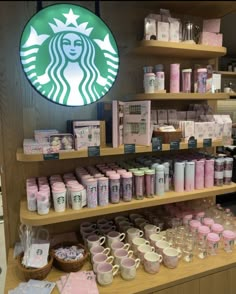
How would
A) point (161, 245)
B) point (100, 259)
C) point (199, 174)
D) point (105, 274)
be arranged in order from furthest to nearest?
1. point (199, 174)
2. point (161, 245)
3. point (100, 259)
4. point (105, 274)

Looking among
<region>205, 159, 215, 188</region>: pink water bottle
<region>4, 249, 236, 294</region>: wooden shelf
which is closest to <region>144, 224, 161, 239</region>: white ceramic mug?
<region>4, 249, 236, 294</region>: wooden shelf

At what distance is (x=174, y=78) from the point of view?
159 centimetres

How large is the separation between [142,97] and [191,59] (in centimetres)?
57

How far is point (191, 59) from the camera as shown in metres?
1.82

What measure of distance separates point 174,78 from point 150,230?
3.15ft

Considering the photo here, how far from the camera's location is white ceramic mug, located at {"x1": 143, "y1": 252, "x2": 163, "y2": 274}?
136cm

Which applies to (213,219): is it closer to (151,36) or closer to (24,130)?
(151,36)

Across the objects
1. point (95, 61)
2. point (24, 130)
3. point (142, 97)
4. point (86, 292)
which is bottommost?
point (86, 292)

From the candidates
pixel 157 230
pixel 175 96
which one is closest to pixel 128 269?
pixel 157 230

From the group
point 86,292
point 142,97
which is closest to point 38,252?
point 86,292

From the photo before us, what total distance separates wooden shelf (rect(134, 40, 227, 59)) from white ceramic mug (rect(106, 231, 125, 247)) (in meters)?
1.14

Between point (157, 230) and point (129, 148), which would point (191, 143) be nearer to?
point (129, 148)

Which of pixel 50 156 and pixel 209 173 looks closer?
pixel 50 156

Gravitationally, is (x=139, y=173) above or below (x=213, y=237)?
above
